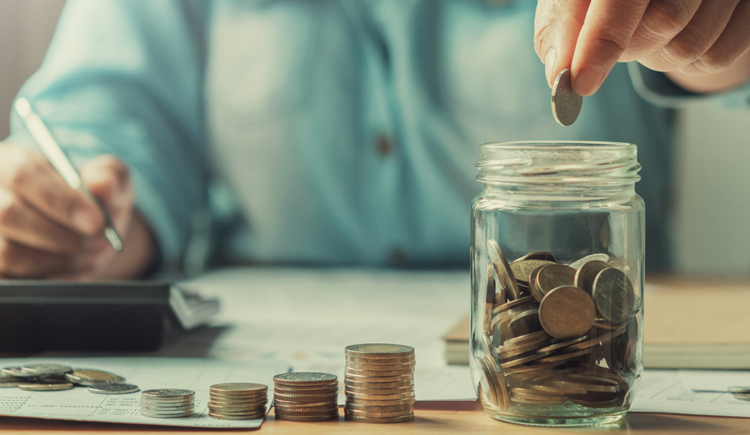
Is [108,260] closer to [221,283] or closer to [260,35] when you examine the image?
[221,283]

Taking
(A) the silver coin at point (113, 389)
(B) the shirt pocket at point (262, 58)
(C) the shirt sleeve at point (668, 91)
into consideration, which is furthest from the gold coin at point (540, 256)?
(B) the shirt pocket at point (262, 58)

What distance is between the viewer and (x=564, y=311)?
0.46 meters

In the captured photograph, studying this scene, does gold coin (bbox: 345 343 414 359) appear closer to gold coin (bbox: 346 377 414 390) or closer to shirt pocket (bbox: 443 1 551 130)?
gold coin (bbox: 346 377 414 390)

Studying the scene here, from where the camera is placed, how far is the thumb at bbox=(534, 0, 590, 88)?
54 cm

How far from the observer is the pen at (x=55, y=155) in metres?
1.03

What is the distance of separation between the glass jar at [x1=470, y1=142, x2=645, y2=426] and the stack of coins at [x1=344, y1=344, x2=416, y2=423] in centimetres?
6

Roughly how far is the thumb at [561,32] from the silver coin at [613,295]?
0.57ft

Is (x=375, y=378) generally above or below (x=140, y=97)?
below

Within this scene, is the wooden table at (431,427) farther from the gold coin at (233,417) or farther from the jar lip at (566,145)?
the jar lip at (566,145)

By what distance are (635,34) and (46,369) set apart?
616 millimetres

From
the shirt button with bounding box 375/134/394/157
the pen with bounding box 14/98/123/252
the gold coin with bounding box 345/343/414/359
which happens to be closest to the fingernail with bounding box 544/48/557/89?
the gold coin with bounding box 345/343/414/359

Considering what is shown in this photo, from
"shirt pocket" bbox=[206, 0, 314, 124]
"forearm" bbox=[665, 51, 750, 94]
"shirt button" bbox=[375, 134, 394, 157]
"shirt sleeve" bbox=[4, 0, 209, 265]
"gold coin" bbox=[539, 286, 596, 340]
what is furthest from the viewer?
"shirt pocket" bbox=[206, 0, 314, 124]

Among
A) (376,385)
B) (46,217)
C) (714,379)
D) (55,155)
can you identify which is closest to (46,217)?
(46,217)

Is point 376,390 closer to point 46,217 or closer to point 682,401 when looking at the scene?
point 682,401
